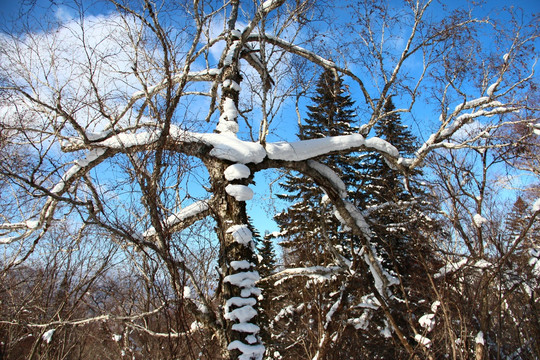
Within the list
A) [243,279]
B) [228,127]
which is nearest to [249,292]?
[243,279]

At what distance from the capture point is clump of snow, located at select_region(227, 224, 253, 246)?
12.8 ft

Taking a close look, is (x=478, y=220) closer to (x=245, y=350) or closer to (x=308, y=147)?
(x=308, y=147)

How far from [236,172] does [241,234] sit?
0.81m

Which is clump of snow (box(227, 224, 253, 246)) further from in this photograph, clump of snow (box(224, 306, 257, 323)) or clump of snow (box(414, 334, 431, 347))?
clump of snow (box(414, 334, 431, 347))

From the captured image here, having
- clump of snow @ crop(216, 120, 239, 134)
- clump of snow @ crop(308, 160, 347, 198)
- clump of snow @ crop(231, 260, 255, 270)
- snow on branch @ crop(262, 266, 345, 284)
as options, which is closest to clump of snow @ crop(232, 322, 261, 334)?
clump of snow @ crop(231, 260, 255, 270)

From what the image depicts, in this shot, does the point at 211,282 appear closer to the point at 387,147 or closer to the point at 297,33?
the point at 387,147

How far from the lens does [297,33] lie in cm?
534

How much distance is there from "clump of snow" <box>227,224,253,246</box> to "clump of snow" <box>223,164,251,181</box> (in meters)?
Answer: 0.65

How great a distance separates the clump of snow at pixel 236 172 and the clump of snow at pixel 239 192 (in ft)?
0.43

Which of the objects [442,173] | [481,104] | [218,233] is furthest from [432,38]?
[218,233]

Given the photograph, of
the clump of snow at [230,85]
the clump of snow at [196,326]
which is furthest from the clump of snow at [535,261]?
the clump of snow at [230,85]

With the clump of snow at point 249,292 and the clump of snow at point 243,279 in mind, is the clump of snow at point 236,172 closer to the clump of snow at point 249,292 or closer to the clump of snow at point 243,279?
the clump of snow at point 243,279

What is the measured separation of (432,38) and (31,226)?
297 inches

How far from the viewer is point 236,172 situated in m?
4.19
